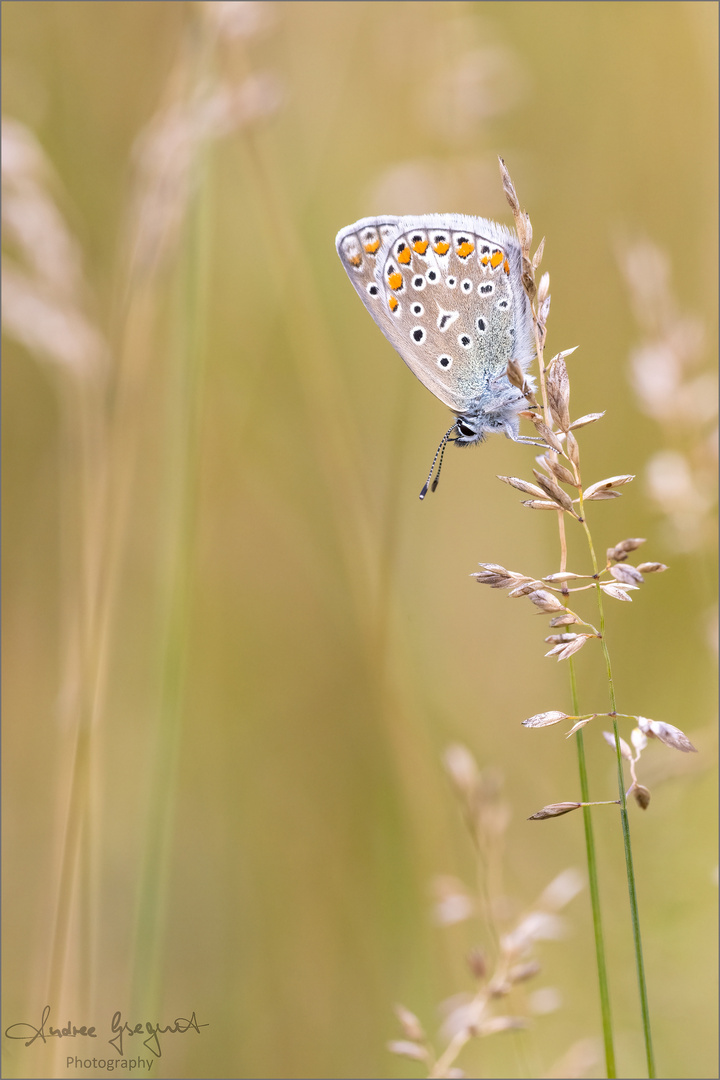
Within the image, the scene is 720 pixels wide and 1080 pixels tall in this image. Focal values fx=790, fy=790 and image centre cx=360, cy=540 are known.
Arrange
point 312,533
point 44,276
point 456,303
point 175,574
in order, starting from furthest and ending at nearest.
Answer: point 312,533 → point 44,276 → point 456,303 → point 175,574

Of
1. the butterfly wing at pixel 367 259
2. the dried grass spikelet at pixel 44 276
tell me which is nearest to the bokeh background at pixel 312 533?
the dried grass spikelet at pixel 44 276

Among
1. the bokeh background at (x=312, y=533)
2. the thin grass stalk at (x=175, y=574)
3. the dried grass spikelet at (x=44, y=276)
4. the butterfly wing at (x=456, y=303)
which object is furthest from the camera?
the dried grass spikelet at (x=44, y=276)

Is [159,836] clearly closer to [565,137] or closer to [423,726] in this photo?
[423,726]
